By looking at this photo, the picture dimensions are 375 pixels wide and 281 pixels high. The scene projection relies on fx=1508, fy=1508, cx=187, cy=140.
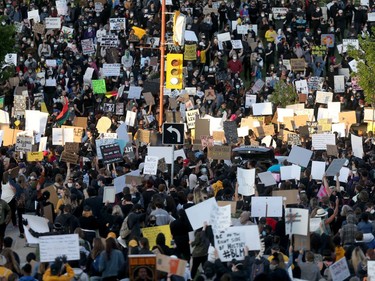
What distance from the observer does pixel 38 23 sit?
1991 inches

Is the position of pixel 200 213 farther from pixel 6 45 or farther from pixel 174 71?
pixel 6 45

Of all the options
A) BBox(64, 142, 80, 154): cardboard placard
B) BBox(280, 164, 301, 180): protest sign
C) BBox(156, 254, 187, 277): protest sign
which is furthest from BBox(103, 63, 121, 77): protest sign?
BBox(156, 254, 187, 277): protest sign

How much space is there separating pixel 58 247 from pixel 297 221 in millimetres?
4404

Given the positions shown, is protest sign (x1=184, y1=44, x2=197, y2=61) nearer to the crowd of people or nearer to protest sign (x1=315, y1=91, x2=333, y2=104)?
the crowd of people

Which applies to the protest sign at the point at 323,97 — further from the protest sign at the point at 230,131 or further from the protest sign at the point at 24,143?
the protest sign at the point at 24,143

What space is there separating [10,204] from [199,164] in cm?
486

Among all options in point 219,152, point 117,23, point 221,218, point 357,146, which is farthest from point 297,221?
point 117,23

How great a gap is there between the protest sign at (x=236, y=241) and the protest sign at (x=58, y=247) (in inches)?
85.9

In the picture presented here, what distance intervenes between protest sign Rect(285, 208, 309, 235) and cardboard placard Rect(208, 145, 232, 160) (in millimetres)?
8805

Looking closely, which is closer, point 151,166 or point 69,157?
point 151,166

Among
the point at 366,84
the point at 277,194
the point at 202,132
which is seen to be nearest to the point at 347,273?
the point at 277,194

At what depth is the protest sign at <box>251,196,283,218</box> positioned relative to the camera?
25844 mm

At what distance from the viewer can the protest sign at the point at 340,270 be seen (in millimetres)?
21938

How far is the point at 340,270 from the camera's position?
22.0m
